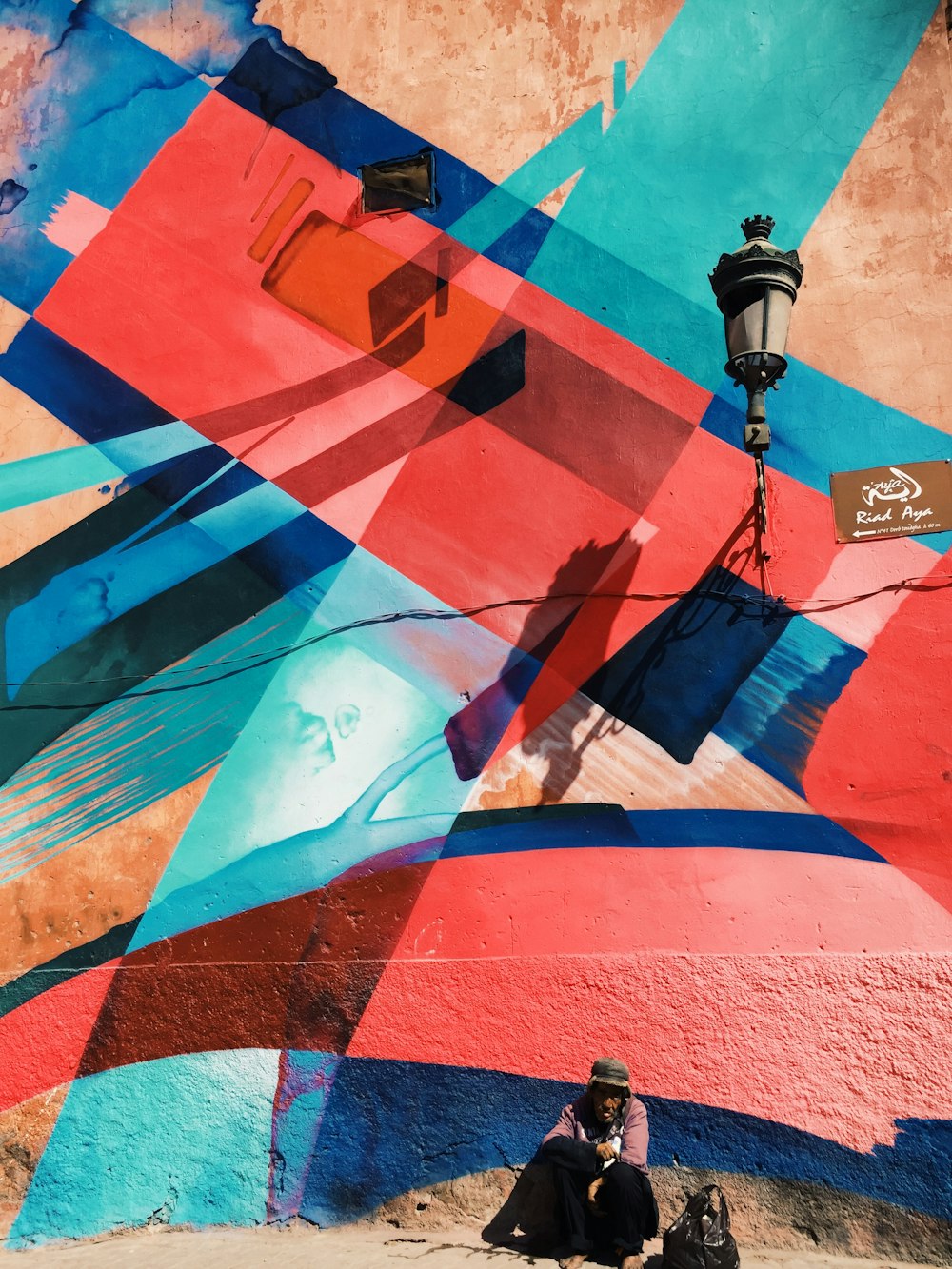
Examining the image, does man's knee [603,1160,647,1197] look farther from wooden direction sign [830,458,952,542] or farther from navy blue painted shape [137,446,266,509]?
navy blue painted shape [137,446,266,509]

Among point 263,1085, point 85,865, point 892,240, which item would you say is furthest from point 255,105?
point 263,1085

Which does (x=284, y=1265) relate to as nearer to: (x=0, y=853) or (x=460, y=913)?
(x=460, y=913)

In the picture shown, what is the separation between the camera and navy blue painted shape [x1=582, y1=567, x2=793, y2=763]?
431cm

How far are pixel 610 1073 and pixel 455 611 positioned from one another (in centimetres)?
206

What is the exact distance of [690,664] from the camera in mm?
4359

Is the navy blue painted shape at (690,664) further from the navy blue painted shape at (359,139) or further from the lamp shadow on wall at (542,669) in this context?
the navy blue painted shape at (359,139)

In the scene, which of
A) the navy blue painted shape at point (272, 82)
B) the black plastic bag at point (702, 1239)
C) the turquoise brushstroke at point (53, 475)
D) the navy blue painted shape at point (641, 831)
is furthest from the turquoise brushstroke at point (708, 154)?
the black plastic bag at point (702, 1239)

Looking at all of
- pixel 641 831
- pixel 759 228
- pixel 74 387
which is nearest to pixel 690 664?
pixel 641 831

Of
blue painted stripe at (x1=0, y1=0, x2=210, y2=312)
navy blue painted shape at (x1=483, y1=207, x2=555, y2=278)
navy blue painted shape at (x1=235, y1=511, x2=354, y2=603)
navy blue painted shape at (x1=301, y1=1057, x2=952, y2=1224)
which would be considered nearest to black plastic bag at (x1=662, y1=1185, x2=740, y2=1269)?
navy blue painted shape at (x1=301, y1=1057, x2=952, y2=1224)

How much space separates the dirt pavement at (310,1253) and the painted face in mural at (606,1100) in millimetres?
470

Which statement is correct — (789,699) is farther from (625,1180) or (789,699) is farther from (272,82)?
(272,82)

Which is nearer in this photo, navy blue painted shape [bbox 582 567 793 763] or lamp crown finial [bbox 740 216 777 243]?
lamp crown finial [bbox 740 216 777 243]

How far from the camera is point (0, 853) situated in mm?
4672

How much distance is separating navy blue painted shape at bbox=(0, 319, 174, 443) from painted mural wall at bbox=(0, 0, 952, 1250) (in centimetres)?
2
